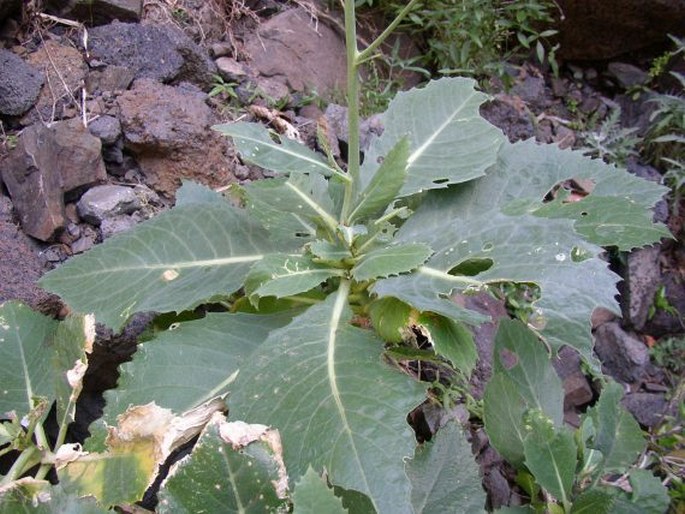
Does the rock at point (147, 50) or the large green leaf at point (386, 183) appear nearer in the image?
the large green leaf at point (386, 183)

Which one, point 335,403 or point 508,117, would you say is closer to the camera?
Answer: point 335,403

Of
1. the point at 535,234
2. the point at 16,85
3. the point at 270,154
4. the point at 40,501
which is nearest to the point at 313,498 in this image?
the point at 40,501

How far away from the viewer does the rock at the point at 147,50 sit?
1.92 metres

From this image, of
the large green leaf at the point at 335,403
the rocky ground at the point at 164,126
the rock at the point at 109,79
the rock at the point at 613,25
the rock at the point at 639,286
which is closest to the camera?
the large green leaf at the point at 335,403

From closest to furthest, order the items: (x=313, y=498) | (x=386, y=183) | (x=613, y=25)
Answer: (x=313, y=498), (x=386, y=183), (x=613, y=25)

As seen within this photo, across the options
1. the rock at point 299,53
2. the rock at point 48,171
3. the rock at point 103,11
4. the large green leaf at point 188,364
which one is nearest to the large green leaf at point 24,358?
the large green leaf at point 188,364

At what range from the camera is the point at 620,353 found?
7.47ft

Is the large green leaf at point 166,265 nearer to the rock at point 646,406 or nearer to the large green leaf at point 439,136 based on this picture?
the large green leaf at point 439,136

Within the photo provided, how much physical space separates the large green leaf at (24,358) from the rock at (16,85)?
26.0 inches

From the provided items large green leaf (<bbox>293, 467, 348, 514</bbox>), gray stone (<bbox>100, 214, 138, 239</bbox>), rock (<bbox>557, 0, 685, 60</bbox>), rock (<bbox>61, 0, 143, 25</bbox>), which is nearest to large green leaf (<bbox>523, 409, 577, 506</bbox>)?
large green leaf (<bbox>293, 467, 348, 514</bbox>)

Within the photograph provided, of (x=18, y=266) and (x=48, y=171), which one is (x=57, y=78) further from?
(x=18, y=266)

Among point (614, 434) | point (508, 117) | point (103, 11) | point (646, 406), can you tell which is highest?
point (103, 11)

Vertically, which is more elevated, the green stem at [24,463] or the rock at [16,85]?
the rock at [16,85]

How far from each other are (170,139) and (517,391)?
3.38 feet
